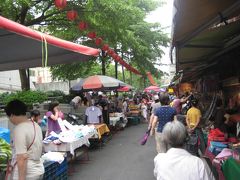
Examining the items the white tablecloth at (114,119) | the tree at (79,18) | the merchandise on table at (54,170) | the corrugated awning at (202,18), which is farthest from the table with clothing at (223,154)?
the white tablecloth at (114,119)

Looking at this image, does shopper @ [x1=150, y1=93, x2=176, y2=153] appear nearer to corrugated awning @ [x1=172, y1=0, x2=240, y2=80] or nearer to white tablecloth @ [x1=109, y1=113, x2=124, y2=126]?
corrugated awning @ [x1=172, y1=0, x2=240, y2=80]

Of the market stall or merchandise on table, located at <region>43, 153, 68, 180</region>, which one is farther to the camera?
the market stall

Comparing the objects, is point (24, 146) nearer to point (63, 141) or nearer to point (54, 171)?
point (54, 171)

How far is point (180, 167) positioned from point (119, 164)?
7029 mm

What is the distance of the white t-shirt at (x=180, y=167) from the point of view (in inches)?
114

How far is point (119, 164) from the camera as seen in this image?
980 centimetres

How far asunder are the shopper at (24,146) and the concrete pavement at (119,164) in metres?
4.14

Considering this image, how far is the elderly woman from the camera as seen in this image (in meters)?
2.91

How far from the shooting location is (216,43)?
24.1 feet

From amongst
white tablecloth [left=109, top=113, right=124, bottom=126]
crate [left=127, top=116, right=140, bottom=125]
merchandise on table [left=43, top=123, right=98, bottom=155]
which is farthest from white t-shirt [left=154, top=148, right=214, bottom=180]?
crate [left=127, top=116, right=140, bottom=125]

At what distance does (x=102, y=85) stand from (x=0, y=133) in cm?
862

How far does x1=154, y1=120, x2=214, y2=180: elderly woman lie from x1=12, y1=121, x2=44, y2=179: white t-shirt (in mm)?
1761

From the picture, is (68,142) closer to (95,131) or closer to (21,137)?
(95,131)

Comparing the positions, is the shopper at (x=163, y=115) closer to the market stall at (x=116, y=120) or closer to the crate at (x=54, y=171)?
the crate at (x=54, y=171)
